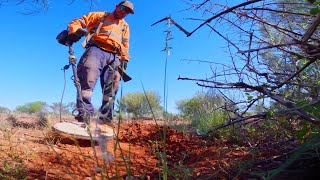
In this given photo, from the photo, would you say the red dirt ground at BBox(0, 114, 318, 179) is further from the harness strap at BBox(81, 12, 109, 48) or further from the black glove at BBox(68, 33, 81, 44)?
the harness strap at BBox(81, 12, 109, 48)

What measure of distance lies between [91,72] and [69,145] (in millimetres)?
1762

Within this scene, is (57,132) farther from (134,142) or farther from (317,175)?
(317,175)

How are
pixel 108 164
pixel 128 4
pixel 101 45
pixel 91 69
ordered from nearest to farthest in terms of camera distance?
1. pixel 108 164
2. pixel 91 69
3. pixel 101 45
4. pixel 128 4

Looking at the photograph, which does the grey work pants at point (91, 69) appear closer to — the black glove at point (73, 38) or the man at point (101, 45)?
the man at point (101, 45)

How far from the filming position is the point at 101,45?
5.41 m

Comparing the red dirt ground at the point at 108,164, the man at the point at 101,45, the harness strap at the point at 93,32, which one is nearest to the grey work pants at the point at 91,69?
the man at the point at 101,45

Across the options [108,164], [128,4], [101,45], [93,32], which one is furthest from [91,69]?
[108,164]

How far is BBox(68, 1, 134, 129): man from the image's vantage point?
16.6ft

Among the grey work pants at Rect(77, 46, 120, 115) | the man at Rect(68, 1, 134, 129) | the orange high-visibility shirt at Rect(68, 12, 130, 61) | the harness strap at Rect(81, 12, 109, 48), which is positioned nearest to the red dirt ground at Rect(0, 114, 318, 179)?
the grey work pants at Rect(77, 46, 120, 115)

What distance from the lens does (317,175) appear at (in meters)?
1.57

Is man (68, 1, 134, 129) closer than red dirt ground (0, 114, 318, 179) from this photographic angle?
No

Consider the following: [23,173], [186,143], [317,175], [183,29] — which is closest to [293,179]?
[317,175]

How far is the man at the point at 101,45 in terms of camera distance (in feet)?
16.6

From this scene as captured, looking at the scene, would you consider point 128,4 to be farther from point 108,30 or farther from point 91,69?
→ point 91,69
